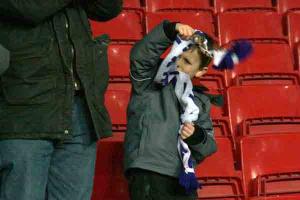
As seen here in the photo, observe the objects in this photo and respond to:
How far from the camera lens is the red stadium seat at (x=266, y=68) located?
177 centimetres

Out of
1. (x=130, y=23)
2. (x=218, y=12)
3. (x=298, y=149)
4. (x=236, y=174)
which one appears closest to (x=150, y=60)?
(x=236, y=174)

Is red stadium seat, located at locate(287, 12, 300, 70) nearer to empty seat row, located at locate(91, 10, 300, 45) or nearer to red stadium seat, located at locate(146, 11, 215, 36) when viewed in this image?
empty seat row, located at locate(91, 10, 300, 45)

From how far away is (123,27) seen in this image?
187 cm

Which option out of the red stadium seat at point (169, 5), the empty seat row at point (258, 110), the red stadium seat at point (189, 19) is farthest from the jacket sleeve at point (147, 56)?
the red stadium seat at point (169, 5)

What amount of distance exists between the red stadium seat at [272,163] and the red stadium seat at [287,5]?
3.14ft

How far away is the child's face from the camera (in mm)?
1121

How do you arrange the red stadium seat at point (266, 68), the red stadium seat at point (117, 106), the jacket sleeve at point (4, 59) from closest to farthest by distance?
the jacket sleeve at point (4, 59) → the red stadium seat at point (117, 106) → the red stadium seat at point (266, 68)

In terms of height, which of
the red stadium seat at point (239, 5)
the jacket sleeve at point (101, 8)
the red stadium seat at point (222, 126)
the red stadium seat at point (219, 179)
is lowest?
the red stadium seat at point (219, 179)

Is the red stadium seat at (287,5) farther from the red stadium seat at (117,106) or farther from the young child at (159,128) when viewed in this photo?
the young child at (159,128)

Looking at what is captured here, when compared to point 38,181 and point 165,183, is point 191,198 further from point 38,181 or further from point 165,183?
point 38,181

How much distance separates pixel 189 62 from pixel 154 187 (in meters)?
0.26

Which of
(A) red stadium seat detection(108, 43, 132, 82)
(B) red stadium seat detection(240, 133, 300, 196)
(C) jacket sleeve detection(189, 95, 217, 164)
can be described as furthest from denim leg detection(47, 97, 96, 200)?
(A) red stadium seat detection(108, 43, 132, 82)

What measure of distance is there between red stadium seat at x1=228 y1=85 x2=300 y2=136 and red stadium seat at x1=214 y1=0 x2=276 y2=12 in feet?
2.13

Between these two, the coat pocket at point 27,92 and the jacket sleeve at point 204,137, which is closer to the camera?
the coat pocket at point 27,92
